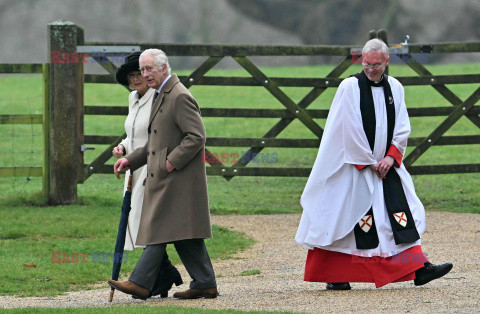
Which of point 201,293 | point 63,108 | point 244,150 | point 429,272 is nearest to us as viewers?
point 201,293

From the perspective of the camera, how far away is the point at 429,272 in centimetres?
760

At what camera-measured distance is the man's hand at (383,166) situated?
7.73m

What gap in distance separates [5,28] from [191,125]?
40455 millimetres

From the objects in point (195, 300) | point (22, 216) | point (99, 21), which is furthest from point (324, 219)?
point (99, 21)

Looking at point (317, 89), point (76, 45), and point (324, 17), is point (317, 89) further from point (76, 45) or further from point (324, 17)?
point (324, 17)

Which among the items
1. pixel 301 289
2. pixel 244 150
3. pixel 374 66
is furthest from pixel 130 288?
pixel 244 150

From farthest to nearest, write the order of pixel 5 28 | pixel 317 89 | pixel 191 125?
1. pixel 5 28
2. pixel 317 89
3. pixel 191 125

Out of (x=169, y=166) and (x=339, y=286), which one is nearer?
(x=169, y=166)

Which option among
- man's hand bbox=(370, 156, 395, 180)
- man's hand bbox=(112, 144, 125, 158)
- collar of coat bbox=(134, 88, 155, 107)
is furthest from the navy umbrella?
man's hand bbox=(370, 156, 395, 180)

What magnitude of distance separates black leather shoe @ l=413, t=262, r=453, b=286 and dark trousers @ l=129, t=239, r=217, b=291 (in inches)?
63.0

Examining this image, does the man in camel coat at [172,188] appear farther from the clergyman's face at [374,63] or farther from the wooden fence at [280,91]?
the wooden fence at [280,91]

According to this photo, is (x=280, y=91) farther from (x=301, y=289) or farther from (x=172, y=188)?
(x=172, y=188)

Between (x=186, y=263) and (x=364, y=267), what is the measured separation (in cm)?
139

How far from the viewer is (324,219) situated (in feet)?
25.5
